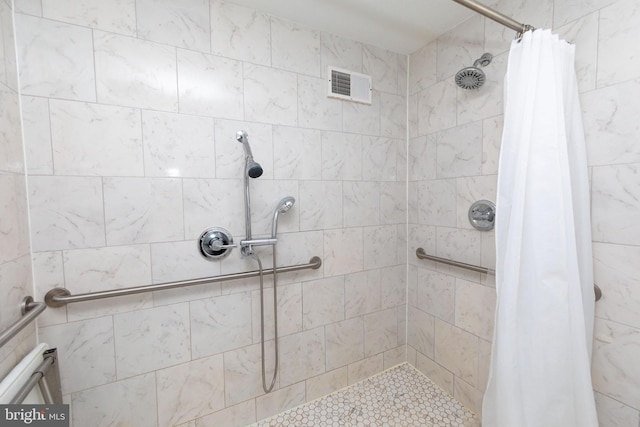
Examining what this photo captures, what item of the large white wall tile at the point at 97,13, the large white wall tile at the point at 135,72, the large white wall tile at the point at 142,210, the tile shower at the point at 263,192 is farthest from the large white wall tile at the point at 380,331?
the large white wall tile at the point at 97,13

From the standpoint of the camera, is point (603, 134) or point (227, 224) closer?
point (603, 134)

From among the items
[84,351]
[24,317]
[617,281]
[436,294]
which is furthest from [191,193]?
[617,281]

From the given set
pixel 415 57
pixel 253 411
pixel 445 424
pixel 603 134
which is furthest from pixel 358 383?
pixel 415 57

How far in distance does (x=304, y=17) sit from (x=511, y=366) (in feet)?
5.67

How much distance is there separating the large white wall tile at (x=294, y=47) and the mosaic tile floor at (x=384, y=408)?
182 cm

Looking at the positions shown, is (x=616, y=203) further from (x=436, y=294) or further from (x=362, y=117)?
(x=362, y=117)

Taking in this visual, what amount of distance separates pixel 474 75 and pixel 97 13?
1568mm

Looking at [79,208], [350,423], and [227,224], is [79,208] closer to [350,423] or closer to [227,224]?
[227,224]

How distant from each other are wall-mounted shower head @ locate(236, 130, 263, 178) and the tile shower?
108 mm

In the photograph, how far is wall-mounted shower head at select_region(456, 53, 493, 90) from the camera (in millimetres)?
1149

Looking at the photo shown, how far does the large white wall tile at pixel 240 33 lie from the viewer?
1.19 metres

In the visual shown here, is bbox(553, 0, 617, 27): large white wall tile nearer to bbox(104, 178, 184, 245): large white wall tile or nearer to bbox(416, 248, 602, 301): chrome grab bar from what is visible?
bbox(416, 248, 602, 301): chrome grab bar

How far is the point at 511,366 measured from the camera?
2.89 feet

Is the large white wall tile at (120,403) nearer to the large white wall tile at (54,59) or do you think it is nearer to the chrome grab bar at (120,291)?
the chrome grab bar at (120,291)
